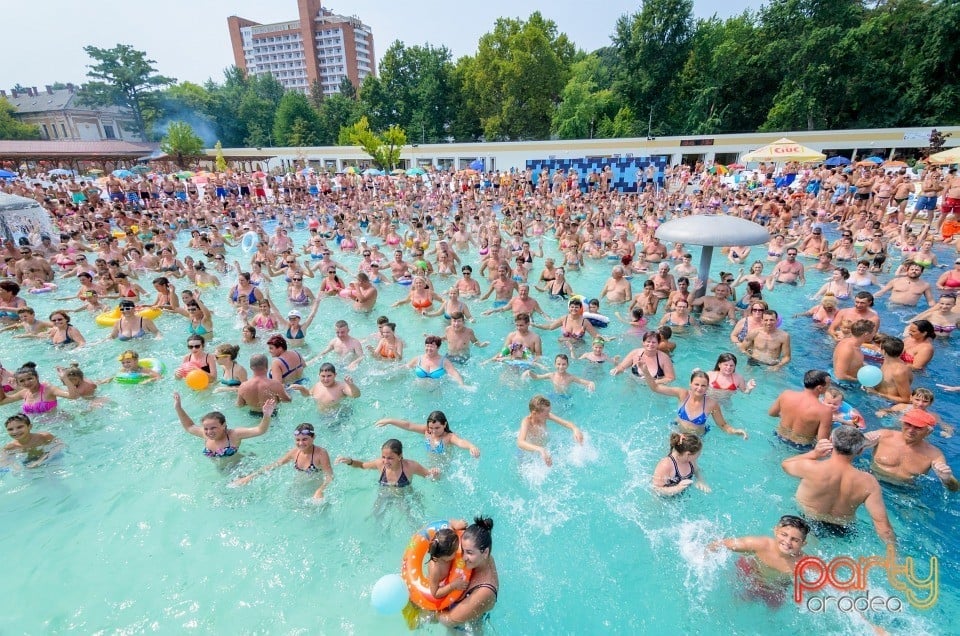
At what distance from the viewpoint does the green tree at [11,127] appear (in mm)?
57344

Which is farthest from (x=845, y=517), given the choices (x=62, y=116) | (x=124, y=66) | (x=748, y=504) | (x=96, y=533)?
(x=124, y=66)

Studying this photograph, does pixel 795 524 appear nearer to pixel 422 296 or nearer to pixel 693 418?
pixel 693 418

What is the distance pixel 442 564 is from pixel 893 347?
5645 millimetres

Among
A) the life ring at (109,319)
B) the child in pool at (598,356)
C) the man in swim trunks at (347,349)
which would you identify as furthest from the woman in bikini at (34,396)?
the child in pool at (598,356)

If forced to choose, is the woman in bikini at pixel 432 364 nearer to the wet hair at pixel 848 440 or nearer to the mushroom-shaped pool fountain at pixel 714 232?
the mushroom-shaped pool fountain at pixel 714 232

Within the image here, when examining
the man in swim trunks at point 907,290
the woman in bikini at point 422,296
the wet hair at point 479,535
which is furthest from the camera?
the woman in bikini at point 422,296

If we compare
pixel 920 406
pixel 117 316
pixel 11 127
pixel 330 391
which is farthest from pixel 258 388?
pixel 11 127

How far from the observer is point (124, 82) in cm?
6588

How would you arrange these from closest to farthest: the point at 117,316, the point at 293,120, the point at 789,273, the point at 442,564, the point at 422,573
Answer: the point at 442,564 < the point at 422,573 < the point at 117,316 < the point at 789,273 < the point at 293,120

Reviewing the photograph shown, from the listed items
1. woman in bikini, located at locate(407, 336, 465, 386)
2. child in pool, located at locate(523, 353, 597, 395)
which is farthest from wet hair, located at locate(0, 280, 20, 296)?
child in pool, located at locate(523, 353, 597, 395)

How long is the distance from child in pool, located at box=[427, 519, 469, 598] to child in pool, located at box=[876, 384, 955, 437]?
14.7 ft

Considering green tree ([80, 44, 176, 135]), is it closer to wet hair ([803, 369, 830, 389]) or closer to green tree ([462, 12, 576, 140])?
green tree ([462, 12, 576, 140])

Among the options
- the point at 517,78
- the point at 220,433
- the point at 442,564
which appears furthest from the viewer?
the point at 517,78

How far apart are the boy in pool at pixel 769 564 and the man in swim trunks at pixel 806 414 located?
1.72 metres
